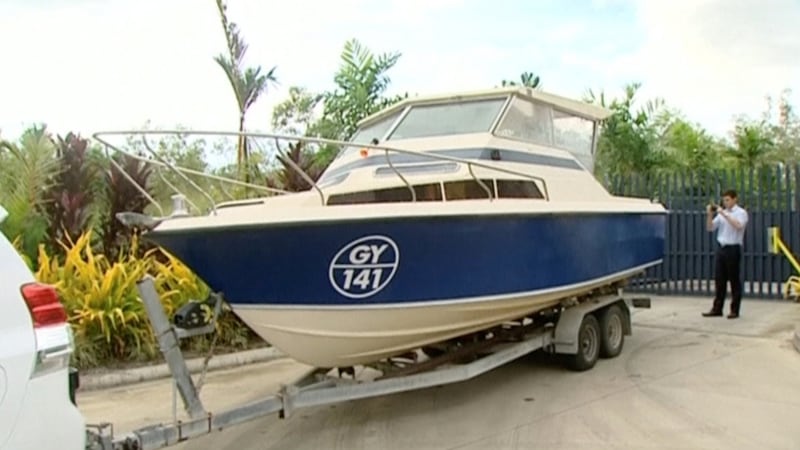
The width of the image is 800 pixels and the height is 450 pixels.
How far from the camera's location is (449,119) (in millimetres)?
6383

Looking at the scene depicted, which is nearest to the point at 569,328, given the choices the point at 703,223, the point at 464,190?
the point at 464,190

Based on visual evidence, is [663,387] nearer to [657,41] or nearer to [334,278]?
[334,278]

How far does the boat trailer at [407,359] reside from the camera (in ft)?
13.1

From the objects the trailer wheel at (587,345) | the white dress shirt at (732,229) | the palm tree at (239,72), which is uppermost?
the palm tree at (239,72)

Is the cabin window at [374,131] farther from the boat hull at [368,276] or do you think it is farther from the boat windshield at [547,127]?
the boat hull at [368,276]

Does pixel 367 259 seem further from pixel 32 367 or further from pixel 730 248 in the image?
pixel 730 248

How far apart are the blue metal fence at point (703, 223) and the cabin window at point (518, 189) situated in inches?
261

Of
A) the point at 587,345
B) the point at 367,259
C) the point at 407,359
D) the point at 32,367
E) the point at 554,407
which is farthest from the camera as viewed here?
the point at 587,345

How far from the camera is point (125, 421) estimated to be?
17.5 feet

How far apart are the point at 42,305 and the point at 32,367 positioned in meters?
0.24

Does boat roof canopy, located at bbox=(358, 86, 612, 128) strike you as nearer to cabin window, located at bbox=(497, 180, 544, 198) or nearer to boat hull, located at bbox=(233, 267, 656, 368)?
cabin window, located at bbox=(497, 180, 544, 198)

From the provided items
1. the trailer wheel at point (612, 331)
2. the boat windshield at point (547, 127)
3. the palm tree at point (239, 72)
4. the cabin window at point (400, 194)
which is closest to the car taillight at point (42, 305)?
the cabin window at point (400, 194)

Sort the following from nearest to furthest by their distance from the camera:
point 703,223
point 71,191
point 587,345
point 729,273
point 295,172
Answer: point 587,345 < point 71,191 < point 729,273 < point 295,172 < point 703,223

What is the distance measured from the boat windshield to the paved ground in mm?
2129
